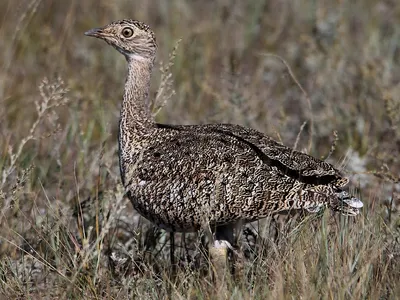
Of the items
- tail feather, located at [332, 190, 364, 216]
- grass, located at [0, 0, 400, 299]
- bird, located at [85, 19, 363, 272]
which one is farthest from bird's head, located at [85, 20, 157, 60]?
tail feather, located at [332, 190, 364, 216]

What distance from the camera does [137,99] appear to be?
16.1 ft

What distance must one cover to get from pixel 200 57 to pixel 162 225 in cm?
384

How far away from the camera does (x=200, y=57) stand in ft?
25.9

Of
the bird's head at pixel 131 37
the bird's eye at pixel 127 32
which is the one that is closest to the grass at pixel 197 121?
the bird's head at pixel 131 37

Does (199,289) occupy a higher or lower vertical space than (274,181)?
lower

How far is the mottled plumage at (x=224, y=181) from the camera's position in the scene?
407cm

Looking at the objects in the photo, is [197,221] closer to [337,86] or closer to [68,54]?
[337,86]

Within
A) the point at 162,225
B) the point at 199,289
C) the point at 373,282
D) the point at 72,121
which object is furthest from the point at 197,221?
the point at 72,121

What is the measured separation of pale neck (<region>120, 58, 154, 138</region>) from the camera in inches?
189

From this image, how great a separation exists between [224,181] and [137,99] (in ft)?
3.42

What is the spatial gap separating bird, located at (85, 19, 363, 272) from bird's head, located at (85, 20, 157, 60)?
25.8 inches

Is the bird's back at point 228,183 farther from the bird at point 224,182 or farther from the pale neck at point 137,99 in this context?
the pale neck at point 137,99

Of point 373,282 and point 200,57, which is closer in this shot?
point 373,282

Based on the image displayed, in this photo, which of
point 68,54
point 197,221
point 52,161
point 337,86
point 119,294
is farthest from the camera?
point 68,54
